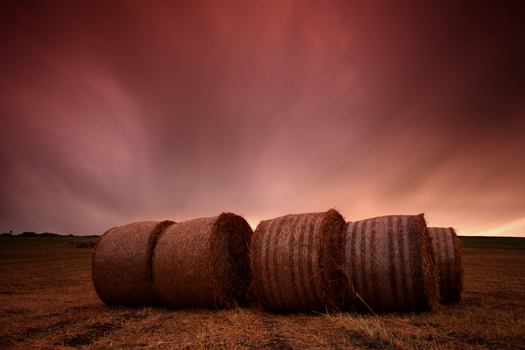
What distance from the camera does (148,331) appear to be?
4.28 meters

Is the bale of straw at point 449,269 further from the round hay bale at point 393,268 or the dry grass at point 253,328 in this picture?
the round hay bale at point 393,268

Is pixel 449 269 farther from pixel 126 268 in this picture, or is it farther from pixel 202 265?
pixel 126 268

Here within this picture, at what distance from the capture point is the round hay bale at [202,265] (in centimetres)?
568

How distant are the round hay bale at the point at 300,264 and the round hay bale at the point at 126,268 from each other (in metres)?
2.42

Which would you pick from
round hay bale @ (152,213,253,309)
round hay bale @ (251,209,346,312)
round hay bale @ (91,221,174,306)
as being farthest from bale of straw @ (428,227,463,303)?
round hay bale @ (91,221,174,306)

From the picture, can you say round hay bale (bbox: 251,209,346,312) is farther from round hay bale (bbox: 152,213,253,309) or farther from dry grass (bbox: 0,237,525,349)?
round hay bale (bbox: 152,213,253,309)

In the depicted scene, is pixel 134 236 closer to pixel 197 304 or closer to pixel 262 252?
pixel 197 304

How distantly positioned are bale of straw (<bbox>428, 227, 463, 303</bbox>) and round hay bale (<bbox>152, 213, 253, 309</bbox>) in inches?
155

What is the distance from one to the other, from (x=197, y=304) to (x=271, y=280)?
165 centimetres

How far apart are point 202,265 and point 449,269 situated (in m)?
4.91

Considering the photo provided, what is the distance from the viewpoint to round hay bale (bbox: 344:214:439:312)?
15.5ft

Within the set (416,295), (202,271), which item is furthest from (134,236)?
(416,295)

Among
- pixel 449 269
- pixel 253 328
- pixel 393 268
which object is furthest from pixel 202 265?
pixel 449 269

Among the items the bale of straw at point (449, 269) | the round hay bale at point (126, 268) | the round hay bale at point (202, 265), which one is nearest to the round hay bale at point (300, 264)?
the round hay bale at point (202, 265)
